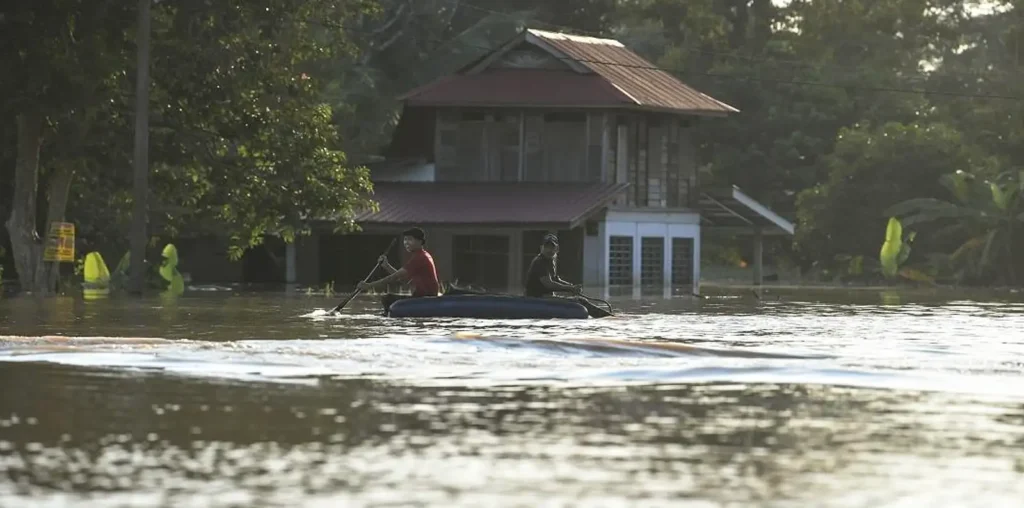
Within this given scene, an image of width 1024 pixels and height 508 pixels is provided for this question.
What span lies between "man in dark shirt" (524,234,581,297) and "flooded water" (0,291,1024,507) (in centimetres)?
383

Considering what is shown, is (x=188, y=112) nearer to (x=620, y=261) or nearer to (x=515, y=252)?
(x=515, y=252)

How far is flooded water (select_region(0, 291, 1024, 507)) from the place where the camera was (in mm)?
10883

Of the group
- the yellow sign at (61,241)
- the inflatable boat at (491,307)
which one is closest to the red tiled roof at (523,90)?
the yellow sign at (61,241)

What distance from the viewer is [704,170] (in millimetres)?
76125

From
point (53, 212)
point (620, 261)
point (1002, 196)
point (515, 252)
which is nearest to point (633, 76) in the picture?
point (620, 261)

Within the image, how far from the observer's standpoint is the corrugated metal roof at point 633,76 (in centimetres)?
5756

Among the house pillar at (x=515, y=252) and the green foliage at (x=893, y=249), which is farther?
the green foliage at (x=893, y=249)

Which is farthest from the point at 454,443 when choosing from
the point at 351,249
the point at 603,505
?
the point at 351,249

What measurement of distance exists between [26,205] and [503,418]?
95.2ft

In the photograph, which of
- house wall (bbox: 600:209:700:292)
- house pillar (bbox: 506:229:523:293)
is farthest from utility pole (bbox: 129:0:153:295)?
house wall (bbox: 600:209:700:292)

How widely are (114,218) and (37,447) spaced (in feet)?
133

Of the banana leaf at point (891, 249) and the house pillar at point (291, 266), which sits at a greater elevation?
the banana leaf at point (891, 249)

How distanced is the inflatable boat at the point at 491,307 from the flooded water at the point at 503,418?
2.14 metres

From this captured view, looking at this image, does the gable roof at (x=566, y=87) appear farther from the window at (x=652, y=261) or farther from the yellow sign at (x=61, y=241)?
the yellow sign at (x=61, y=241)
